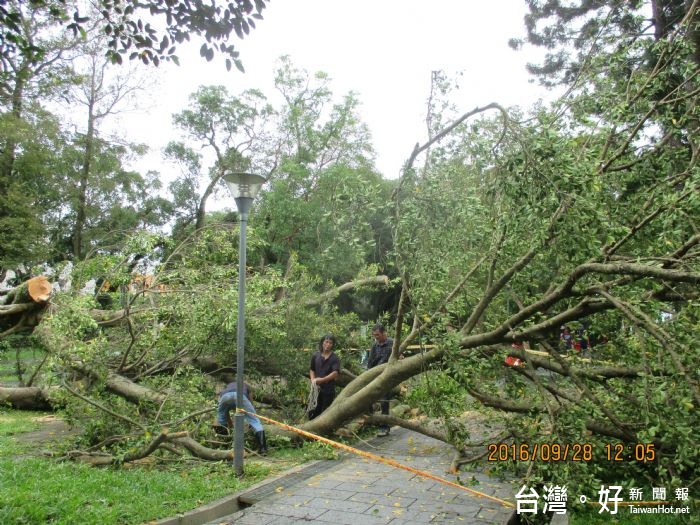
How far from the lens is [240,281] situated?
630cm

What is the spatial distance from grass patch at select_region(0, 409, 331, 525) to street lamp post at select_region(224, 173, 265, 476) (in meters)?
0.33

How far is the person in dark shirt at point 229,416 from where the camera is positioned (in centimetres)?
677

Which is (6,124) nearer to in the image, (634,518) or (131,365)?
(131,365)

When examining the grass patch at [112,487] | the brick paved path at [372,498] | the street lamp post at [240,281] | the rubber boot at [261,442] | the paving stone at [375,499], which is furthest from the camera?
the rubber boot at [261,442]

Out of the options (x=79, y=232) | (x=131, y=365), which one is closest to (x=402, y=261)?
(x=131, y=365)

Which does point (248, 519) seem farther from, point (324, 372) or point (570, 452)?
point (324, 372)

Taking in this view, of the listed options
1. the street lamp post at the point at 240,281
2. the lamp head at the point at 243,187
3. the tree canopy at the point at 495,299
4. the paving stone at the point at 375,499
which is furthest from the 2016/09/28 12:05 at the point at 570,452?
the lamp head at the point at 243,187

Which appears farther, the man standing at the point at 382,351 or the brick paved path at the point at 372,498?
the man standing at the point at 382,351

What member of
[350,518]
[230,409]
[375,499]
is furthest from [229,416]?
[350,518]

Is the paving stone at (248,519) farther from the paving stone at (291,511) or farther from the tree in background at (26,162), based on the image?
the tree in background at (26,162)

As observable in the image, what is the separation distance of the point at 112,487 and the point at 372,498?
7.80 ft

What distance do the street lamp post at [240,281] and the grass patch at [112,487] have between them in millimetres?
333

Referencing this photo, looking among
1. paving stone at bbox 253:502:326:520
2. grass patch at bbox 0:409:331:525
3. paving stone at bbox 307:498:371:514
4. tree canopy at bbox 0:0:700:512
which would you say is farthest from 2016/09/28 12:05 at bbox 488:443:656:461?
grass patch at bbox 0:409:331:525

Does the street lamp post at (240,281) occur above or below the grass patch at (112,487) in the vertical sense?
above
